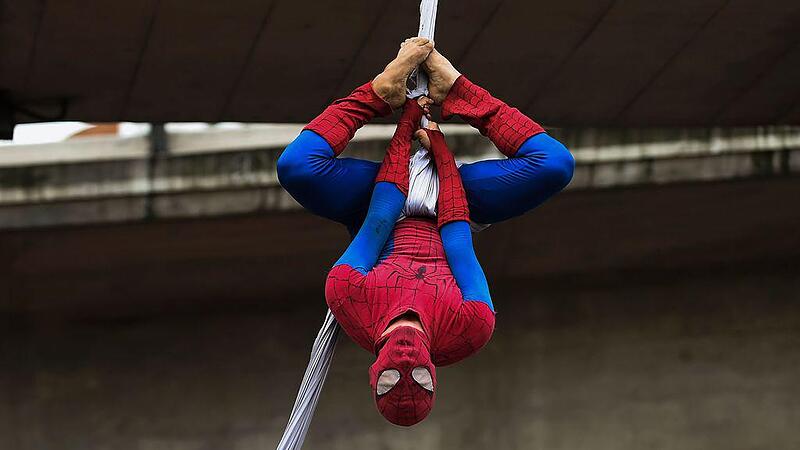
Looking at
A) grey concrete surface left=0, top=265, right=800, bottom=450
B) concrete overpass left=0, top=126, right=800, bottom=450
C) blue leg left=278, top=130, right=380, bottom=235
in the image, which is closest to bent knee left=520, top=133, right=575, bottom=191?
blue leg left=278, top=130, right=380, bottom=235

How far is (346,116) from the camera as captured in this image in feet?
14.7

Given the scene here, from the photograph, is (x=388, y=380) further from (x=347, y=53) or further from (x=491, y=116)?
(x=347, y=53)

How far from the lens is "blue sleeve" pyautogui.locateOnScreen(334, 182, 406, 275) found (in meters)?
4.26

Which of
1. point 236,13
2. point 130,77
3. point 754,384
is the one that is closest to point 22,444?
point 130,77

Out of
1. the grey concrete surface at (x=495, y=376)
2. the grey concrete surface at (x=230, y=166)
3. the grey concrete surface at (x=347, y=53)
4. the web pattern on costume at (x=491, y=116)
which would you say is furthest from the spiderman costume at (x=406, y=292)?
the grey concrete surface at (x=495, y=376)

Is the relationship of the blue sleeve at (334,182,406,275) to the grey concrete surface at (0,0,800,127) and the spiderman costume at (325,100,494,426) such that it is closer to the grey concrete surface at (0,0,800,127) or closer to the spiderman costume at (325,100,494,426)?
the spiderman costume at (325,100,494,426)

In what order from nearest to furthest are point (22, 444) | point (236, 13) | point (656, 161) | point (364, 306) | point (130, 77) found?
point (364, 306) < point (236, 13) < point (130, 77) < point (656, 161) < point (22, 444)

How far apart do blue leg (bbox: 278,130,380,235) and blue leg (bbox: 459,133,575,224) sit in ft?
0.99

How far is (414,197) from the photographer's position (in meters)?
4.45

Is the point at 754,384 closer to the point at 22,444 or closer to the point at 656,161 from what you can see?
the point at 656,161

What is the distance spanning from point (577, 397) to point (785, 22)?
10.6 feet

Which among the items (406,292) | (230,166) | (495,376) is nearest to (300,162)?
(406,292)

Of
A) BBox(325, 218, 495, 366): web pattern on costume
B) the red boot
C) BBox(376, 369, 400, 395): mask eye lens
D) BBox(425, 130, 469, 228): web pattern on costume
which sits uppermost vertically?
the red boot

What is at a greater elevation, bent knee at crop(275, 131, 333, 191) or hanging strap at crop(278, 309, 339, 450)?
bent knee at crop(275, 131, 333, 191)
